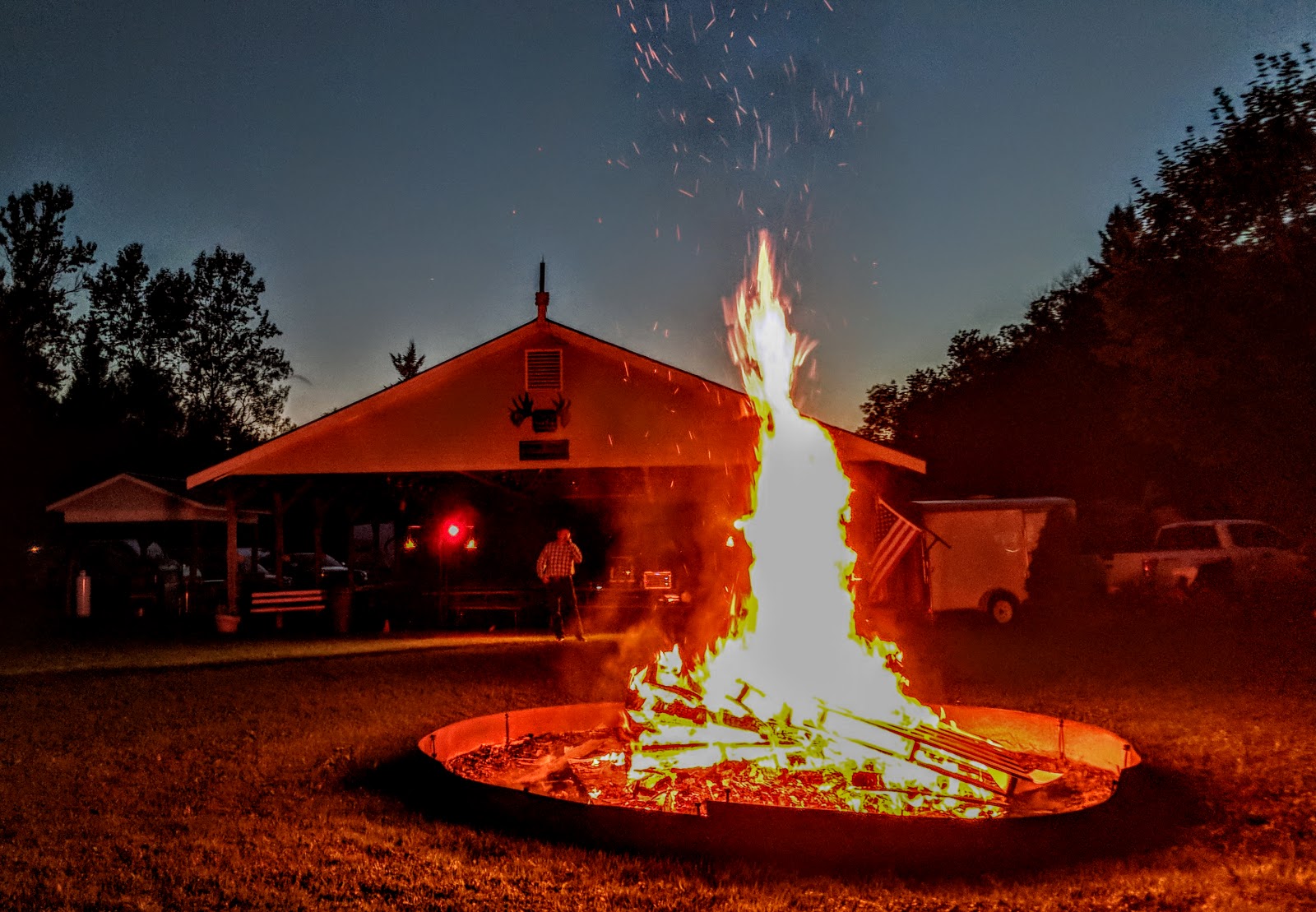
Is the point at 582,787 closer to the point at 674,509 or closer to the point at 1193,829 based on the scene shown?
the point at 1193,829

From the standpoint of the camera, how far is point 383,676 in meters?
11.8

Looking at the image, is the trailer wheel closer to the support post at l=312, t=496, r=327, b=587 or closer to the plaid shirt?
the plaid shirt

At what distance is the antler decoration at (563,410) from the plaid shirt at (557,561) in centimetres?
248

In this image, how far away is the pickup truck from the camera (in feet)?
65.6

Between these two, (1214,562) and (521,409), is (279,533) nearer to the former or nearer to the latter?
(521,409)

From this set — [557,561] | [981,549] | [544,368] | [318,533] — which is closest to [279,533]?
[318,533]

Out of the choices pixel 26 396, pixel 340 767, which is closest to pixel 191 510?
pixel 340 767

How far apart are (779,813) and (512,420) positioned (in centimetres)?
1275

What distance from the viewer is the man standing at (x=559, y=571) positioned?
1531cm

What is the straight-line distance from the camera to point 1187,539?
69.4 feet

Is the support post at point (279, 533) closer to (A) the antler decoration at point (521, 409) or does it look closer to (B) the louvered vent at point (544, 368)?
(A) the antler decoration at point (521, 409)

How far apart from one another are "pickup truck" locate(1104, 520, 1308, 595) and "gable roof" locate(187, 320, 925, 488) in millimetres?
10180

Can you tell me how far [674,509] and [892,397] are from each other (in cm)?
3054

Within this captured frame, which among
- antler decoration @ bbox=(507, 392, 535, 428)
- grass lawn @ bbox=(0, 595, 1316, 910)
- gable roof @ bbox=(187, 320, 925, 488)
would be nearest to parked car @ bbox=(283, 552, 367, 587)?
gable roof @ bbox=(187, 320, 925, 488)
